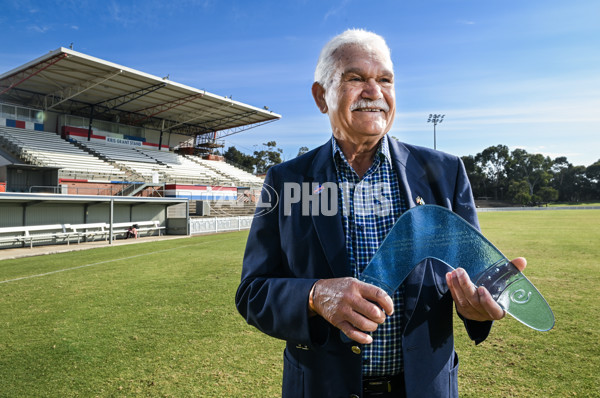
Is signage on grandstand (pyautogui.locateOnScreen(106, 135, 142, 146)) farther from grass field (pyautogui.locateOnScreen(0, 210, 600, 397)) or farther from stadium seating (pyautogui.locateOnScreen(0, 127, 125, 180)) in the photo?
grass field (pyautogui.locateOnScreen(0, 210, 600, 397))

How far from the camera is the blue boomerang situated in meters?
1.07

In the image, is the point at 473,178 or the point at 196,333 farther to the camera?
the point at 473,178

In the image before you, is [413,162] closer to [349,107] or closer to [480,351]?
Answer: [349,107]

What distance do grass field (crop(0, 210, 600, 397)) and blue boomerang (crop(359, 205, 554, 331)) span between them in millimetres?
2490

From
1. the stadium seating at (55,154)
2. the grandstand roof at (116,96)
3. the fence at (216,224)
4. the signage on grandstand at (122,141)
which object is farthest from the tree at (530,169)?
the stadium seating at (55,154)

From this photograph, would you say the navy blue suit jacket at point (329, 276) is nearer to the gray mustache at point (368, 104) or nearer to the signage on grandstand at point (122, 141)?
the gray mustache at point (368, 104)

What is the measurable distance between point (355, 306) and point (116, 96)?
33.8 m

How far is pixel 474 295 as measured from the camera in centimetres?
105

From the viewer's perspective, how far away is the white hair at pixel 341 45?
48.4 inches

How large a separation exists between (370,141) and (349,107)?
16 centimetres

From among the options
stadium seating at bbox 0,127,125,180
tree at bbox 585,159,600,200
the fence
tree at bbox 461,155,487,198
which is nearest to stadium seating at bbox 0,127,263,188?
stadium seating at bbox 0,127,125,180

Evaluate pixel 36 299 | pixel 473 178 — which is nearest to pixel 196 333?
pixel 36 299

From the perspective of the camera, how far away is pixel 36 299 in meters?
6.18

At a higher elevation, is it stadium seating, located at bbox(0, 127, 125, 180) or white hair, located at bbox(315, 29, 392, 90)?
stadium seating, located at bbox(0, 127, 125, 180)
